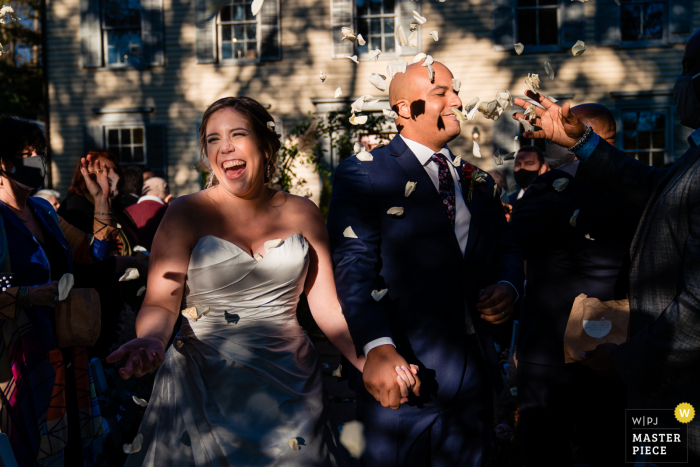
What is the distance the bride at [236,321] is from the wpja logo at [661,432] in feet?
3.38

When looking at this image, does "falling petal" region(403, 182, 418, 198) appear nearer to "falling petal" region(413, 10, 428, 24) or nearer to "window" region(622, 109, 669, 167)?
"falling petal" region(413, 10, 428, 24)

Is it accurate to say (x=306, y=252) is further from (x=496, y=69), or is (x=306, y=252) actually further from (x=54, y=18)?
(x=54, y=18)

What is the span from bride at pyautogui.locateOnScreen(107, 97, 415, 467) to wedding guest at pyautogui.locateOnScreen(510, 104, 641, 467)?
4.69 ft

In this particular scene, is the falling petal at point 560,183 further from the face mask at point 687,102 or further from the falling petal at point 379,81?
the falling petal at point 379,81

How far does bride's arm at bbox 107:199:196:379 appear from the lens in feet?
7.47

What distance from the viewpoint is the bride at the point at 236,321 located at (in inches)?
92.4

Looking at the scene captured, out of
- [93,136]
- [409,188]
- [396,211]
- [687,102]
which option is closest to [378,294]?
[396,211]

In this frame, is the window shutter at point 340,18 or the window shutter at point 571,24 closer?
the window shutter at point 571,24

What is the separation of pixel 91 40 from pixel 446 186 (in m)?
14.2

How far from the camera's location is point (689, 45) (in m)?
2.18

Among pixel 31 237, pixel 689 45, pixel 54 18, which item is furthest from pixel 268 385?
pixel 54 18

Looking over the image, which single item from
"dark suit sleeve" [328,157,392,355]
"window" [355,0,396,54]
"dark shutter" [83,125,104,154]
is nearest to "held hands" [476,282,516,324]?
"dark suit sleeve" [328,157,392,355]

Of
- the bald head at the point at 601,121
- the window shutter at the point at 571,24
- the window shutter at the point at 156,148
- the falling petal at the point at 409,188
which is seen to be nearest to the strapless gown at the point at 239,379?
the falling petal at the point at 409,188

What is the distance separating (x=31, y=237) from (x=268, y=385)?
5.87 feet
